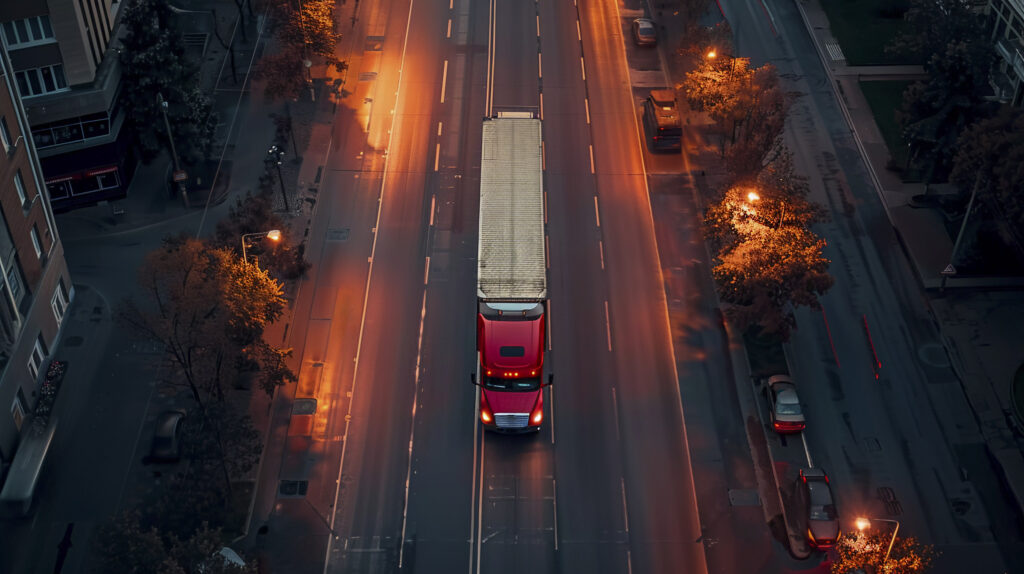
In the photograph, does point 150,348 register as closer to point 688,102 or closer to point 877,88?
point 688,102

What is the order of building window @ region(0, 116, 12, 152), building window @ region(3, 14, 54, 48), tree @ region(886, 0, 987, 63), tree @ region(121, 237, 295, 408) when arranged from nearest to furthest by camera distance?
1. tree @ region(121, 237, 295, 408)
2. building window @ region(0, 116, 12, 152)
3. building window @ region(3, 14, 54, 48)
4. tree @ region(886, 0, 987, 63)

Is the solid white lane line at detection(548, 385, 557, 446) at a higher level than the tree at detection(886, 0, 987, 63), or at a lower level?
Result: lower

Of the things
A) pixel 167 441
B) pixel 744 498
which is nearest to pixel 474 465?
pixel 744 498

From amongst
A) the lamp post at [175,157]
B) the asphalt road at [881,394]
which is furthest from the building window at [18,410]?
the asphalt road at [881,394]

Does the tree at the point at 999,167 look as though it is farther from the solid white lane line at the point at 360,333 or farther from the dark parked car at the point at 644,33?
the solid white lane line at the point at 360,333

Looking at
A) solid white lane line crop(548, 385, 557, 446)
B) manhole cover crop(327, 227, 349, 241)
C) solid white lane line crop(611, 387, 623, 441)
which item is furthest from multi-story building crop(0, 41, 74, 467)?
solid white lane line crop(611, 387, 623, 441)

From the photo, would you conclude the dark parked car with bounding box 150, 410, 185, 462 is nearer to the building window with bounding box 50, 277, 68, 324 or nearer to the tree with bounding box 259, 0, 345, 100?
the building window with bounding box 50, 277, 68, 324

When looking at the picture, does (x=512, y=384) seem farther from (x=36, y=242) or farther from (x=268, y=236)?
(x=36, y=242)
